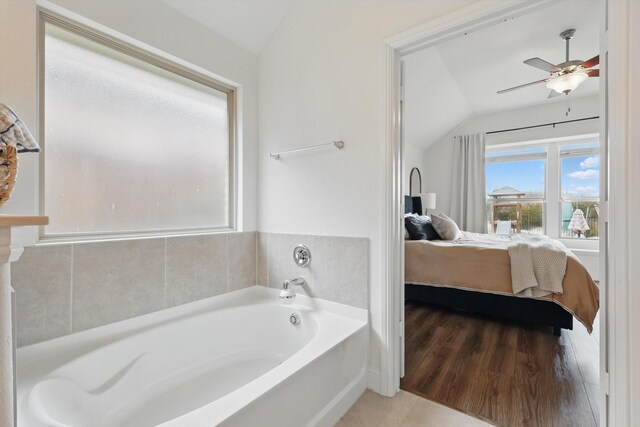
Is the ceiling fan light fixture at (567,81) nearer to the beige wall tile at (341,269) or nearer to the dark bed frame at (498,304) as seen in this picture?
Answer: the dark bed frame at (498,304)

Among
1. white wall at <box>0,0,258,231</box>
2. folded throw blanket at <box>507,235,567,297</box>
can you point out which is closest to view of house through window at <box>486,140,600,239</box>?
folded throw blanket at <box>507,235,567,297</box>

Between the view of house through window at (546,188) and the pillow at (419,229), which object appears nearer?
the pillow at (419,229)

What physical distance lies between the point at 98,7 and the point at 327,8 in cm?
129

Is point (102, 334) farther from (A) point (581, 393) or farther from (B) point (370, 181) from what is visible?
(A) point (581, 393)

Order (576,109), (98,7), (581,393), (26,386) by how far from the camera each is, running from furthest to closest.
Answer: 1. (576,109)
2. (581,393)
3. (98,7)
4. (26,386)

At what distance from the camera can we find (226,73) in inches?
81.9

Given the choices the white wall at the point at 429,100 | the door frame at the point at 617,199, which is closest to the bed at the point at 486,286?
the door frame at the point at 617,199

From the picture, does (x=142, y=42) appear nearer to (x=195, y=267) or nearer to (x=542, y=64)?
(x=195, y=267)

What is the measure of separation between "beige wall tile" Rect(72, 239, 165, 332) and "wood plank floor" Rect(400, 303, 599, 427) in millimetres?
1615

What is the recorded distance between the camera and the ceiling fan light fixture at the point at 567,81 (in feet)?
8.98

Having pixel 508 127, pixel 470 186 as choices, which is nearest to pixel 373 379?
pixel 470 186

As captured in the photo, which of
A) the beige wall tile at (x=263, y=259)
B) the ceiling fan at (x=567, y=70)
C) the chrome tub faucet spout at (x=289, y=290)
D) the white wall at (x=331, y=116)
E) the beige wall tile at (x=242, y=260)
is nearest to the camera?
the white wall at (x=331, y=116)

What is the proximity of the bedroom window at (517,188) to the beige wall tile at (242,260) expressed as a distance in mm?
4637

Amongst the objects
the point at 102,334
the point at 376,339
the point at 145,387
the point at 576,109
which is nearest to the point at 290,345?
the point at 376,339
